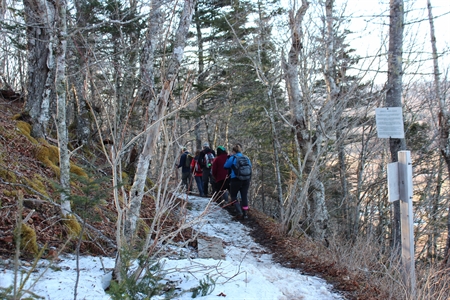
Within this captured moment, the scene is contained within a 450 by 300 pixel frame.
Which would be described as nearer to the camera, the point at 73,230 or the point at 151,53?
the point at 73,230

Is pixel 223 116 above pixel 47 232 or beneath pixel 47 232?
above

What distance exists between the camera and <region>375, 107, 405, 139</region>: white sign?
5105mm

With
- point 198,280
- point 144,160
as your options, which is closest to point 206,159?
point 198,280

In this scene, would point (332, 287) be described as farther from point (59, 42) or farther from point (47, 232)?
point (59, 42)

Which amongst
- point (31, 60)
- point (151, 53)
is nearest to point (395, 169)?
point (151, 53)

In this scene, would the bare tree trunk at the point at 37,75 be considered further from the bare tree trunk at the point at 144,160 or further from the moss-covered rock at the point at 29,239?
the bare tree trunk at the point at 144,160

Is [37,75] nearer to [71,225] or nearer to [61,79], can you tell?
[61,79]

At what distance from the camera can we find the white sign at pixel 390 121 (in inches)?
201

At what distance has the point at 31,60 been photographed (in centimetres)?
723

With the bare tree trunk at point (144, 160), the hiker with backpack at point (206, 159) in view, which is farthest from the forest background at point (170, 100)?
the hiker with backpack at point (206, 159)

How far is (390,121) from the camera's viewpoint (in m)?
5.18

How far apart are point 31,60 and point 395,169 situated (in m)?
7.33

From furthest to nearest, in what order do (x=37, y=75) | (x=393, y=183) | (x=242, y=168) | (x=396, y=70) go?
(x=242, y=168), (x=37, y=75), (x=396, y=70), (x=393, y=183)

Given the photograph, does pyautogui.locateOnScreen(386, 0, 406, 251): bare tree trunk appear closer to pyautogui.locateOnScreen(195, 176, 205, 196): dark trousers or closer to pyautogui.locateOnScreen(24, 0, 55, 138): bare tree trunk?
pyautogui.locateOnScreen(24, 0, 55, 138): bare tree trunk
